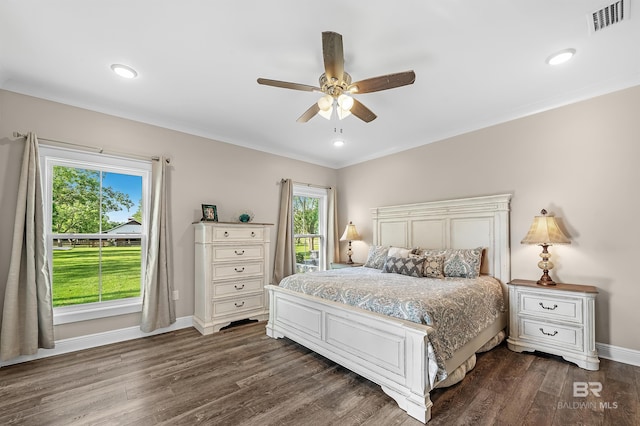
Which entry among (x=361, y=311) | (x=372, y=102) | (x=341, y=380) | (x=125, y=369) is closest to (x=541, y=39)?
(x=372, y=102)

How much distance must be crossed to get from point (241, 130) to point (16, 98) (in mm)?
2188

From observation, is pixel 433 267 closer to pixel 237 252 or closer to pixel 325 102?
pixel 325 102

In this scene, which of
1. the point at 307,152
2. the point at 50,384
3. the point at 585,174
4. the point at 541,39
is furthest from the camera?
the point at 307,152

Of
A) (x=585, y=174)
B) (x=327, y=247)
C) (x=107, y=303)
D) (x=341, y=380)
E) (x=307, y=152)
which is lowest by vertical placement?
(x=341, y=380)

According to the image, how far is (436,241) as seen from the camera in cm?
402

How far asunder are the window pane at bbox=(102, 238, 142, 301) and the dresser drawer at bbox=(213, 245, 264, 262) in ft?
3.05

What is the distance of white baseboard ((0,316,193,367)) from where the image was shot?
2768 millimetres

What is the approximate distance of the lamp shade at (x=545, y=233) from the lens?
2.83m

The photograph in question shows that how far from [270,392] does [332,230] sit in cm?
343

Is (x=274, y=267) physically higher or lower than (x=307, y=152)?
lower

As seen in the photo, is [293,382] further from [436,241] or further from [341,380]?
[436,241]

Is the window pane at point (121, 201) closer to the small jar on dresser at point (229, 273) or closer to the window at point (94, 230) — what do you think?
the window at point (94, 230)

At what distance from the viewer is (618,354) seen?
2678 mm

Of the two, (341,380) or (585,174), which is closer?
(341,380)
